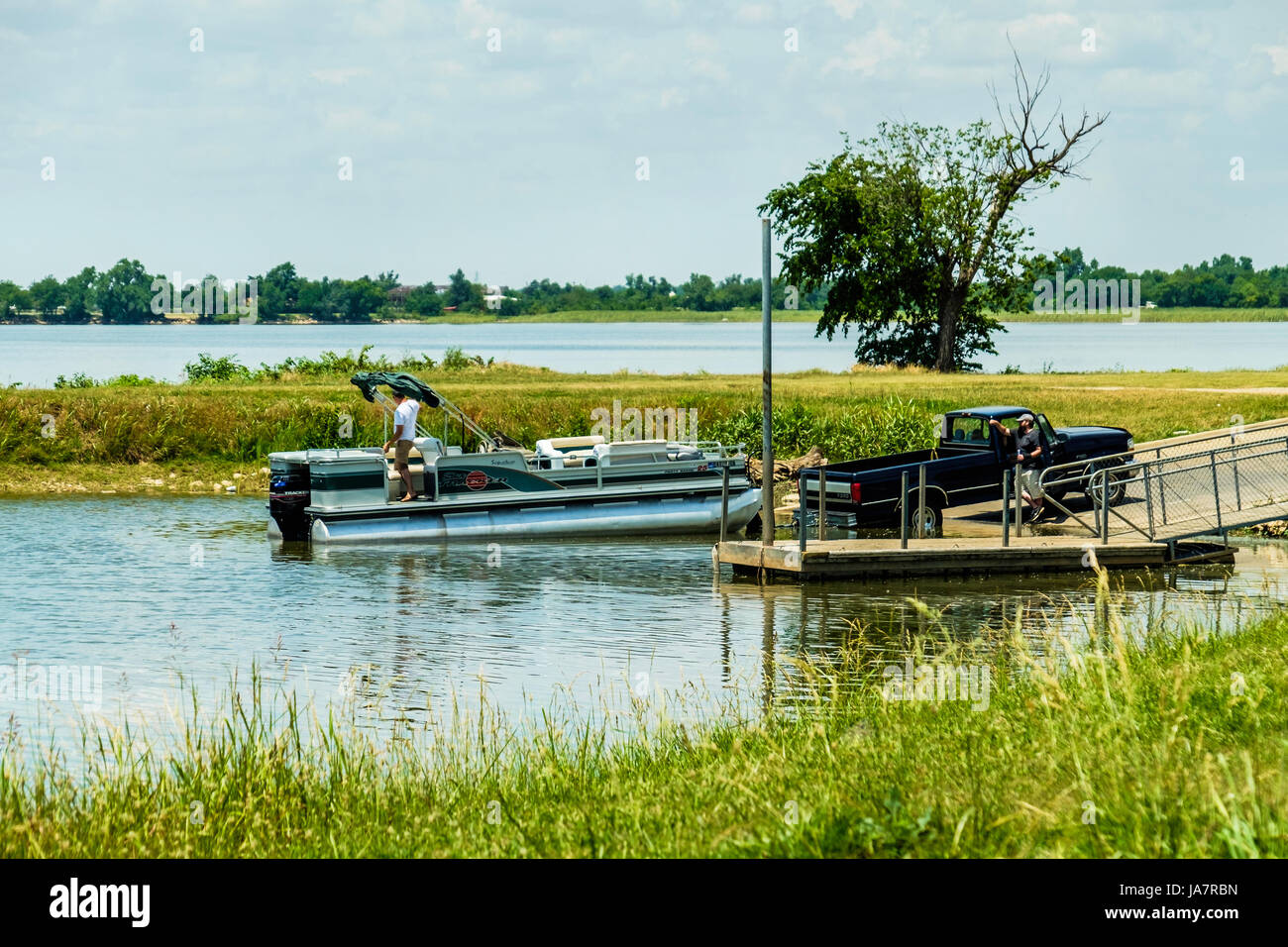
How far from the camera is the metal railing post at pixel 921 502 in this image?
21.1 metres

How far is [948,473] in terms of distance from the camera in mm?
22922

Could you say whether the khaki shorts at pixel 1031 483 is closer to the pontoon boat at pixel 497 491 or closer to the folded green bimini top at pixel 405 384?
the pontoon boat at pixel 497 491

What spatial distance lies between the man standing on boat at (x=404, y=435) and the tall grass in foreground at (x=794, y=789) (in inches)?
521

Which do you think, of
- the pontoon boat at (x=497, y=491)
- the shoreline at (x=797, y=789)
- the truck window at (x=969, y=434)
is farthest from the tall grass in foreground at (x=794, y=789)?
the truck window at (x=969, y=434)

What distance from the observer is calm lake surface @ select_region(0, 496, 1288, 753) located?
13156 millimetres

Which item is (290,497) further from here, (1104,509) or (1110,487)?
(1110,487)

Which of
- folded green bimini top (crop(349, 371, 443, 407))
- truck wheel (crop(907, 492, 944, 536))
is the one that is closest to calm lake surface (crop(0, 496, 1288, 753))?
truck wheel (crop(907, 492, 944, 536))

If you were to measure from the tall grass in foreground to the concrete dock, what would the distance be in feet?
31.4

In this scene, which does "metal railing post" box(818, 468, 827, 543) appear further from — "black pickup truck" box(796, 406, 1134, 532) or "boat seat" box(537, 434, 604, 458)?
"boat seat" box(537, 434, 604, 458)

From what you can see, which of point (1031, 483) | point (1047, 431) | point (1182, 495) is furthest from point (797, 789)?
point (1182, 495)

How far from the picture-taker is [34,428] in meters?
33.1

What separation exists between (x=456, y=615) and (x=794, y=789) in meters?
10.8

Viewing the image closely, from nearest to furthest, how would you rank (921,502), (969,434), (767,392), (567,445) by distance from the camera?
(767,392), (921,502), (969,434), (567,445)
